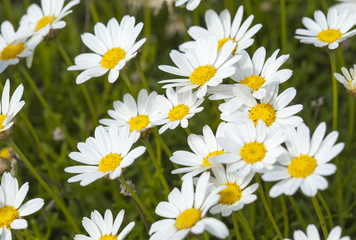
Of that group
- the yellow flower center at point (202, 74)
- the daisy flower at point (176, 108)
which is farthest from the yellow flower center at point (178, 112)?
the yellow flower center at point (202, 74)

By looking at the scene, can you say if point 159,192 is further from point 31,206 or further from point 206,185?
point 206,185

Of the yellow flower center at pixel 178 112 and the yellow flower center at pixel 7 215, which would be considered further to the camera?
the yellow flower center at pixel 178 112

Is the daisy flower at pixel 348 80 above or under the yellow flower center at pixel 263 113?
under

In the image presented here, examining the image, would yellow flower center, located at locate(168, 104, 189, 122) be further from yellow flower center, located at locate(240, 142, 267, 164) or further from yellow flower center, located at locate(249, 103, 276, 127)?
yellow flower center, located at locate(240, 142, 267, 164)

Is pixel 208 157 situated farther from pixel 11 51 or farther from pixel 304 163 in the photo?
pixel 11 51

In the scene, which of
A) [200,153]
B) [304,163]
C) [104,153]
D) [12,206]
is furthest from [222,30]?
[12,206]

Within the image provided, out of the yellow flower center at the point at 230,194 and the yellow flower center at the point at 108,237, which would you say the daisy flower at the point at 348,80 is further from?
the yellow flower center at the point at 108,237
